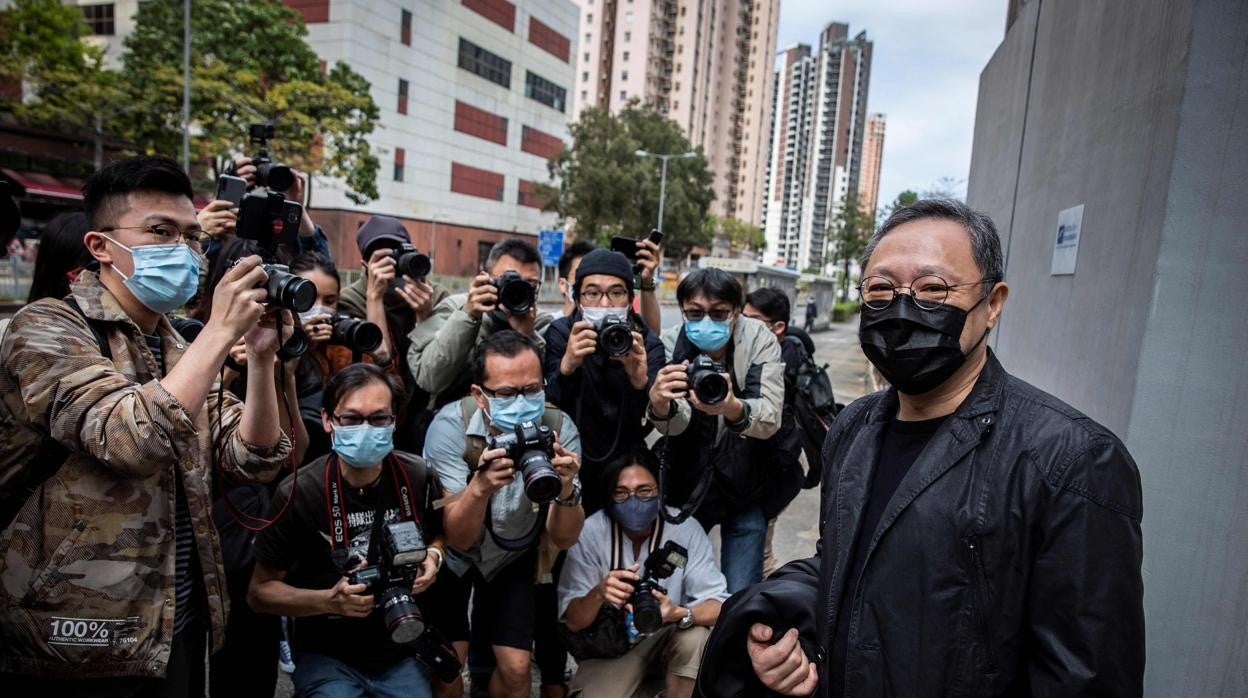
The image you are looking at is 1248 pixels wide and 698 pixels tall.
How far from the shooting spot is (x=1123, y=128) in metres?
2.48

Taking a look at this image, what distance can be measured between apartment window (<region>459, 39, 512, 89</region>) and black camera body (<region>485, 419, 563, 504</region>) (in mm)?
34769

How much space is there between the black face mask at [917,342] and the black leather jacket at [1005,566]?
8cm

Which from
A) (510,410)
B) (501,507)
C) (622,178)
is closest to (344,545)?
(501,507)

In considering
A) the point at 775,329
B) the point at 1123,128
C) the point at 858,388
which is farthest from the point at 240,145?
the point at 1123,128

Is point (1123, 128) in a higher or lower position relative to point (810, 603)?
higher

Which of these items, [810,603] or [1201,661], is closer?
[810,603]

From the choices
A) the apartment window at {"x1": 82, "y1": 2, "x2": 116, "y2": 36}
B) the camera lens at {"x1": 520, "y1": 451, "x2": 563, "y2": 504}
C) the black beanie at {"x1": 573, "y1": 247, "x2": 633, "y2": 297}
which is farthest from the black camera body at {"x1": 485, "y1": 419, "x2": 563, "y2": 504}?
the apartment window at {"x1": 82, "y1": 2, "x2": 116, "y2": 36}

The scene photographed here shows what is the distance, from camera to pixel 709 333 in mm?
3234

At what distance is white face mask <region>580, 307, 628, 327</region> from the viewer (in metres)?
2.99

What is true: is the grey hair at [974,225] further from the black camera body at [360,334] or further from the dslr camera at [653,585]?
the black camera body at [360,334]

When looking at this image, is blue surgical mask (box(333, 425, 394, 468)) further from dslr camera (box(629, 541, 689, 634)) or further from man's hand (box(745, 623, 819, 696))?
man's hand (box(745, 623, 819, 696))

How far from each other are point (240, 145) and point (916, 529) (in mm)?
23591

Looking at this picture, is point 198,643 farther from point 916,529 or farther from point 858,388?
point 858,388

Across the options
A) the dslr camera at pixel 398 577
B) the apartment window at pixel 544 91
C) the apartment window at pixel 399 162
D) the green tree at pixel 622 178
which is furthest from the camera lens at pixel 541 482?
the apartment window at pixel 544 91
